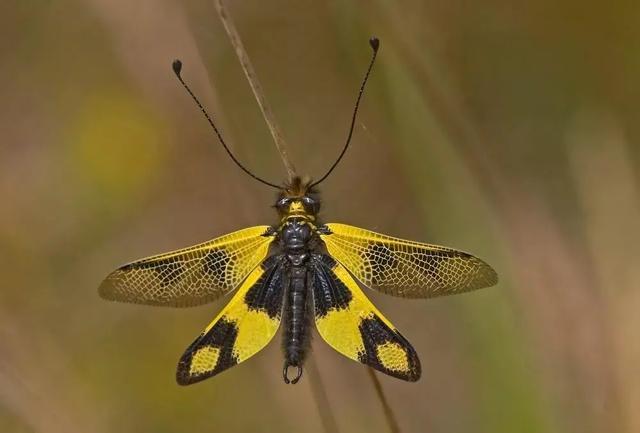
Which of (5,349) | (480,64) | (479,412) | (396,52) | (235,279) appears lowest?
(479,412)

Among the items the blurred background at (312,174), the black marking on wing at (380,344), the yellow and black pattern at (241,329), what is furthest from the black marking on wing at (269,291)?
the blurred background at (312,174)

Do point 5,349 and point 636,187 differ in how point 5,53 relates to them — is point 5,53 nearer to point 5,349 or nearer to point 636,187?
point 5,349

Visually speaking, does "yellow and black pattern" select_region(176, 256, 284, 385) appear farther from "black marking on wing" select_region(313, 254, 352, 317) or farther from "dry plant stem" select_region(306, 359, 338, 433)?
"dry plant stem" select_region(306, 359, 338, 433)

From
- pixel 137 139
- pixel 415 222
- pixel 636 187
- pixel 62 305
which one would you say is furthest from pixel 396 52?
pixel 62 305

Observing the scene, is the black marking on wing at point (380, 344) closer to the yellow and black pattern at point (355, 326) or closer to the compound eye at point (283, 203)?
the yellow and black pattern at point (355, 326)

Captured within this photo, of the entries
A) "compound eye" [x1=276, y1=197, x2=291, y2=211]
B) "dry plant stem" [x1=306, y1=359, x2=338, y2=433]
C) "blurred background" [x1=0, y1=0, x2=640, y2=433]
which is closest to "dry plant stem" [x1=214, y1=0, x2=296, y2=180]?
"compound eye" [x1=276, y1=197, x2=291, y2=211]
